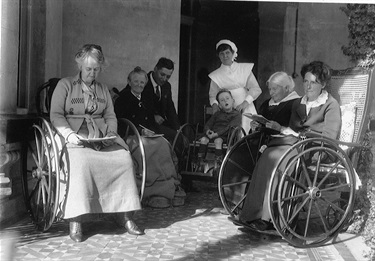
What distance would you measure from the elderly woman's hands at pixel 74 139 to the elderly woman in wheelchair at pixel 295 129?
1.50 m

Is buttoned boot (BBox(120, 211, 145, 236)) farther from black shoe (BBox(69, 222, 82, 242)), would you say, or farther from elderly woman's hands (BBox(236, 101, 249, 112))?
elderly woman's hands (BBox(236, 101, 249, 112))

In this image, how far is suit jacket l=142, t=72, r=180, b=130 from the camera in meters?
5.77

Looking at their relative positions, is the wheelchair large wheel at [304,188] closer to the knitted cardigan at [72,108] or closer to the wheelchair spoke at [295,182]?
the wheelchair spoke at [295,182]

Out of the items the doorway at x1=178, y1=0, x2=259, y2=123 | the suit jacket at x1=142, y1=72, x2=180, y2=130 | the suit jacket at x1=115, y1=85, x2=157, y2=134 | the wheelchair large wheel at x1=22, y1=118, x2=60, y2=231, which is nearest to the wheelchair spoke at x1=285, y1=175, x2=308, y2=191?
the wheelchair large wheel at x1=22, y1=118, x2=60, y2=231

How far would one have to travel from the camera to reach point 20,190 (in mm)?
4457

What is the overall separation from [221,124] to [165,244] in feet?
7.35

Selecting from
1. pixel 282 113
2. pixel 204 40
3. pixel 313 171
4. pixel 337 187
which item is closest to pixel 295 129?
pixel 282 113

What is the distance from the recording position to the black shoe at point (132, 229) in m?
4.04

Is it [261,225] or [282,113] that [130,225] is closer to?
[261,225]

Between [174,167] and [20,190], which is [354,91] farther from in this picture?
[20,190]

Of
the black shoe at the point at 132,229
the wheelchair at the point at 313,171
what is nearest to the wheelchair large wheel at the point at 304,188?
Result: the wheelchair at the point at 313,171

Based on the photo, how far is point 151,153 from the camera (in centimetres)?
520

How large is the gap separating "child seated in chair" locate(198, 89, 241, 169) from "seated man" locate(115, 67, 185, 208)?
399 millimetres

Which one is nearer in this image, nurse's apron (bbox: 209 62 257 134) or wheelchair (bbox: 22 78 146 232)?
wheelchair (bbox: 22 78 146 232)
